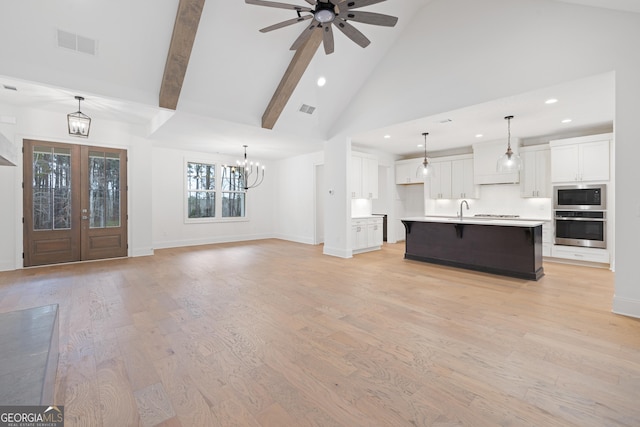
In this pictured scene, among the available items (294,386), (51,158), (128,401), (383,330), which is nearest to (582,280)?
(383,330)

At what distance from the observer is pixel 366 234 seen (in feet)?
23.3

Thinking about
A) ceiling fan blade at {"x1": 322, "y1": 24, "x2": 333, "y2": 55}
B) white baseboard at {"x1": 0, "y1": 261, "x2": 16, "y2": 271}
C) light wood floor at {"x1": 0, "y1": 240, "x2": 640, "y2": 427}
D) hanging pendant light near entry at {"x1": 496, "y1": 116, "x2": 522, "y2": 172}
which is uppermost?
ceiling fan blade at {"x1": 322, "y1": 24, "x2": 333, "y2": 55}

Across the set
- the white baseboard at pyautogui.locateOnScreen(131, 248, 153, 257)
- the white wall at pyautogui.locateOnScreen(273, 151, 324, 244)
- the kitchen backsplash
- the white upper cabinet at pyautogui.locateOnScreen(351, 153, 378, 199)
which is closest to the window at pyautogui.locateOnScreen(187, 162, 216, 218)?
the white baseboard at pyautogui.locateOnScreen(131, 248, 153, 257)

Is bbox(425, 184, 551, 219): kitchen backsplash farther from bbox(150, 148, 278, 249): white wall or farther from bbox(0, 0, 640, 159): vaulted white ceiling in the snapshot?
bbox(150, 148, 278, 249): white wall

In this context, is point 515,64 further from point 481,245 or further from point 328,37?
point 481,245

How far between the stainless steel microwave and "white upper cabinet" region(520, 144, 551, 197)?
29cm

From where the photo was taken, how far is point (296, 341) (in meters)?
2.53

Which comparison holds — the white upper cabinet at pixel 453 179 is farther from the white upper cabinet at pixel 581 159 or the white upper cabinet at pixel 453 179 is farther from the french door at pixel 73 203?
the french door at pixel 73 203

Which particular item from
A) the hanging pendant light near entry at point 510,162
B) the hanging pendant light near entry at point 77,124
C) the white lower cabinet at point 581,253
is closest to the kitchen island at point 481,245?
the hanging pendant light near entry at point 510,162

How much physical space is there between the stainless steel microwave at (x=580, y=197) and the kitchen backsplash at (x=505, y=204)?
0.49 meters

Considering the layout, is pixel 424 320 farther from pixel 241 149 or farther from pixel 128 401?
pixel 241 149

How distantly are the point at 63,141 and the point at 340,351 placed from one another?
6796 mm

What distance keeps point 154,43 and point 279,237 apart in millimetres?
6700

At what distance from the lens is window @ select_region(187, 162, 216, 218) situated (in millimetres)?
8109
